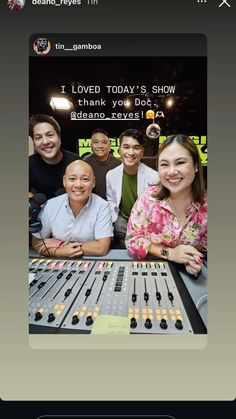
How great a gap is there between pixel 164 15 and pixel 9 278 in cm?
87

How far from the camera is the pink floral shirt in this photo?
87cm

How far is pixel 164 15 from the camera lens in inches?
31.2

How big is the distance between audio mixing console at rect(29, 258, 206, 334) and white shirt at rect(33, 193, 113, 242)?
87mm

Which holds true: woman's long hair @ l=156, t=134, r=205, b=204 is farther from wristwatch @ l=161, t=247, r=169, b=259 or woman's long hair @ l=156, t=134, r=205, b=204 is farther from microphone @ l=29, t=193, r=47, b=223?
microphone @ l=29, t=193, r=47, b=223

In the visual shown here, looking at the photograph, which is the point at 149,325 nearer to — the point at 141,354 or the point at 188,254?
the point at 141,354

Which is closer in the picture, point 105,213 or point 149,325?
point 149,325

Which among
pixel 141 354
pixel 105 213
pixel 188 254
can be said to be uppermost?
pixel 105 213

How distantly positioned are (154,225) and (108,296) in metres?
0.27

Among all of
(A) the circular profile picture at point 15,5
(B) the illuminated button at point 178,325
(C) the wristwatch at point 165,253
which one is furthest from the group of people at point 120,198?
(A) the circular profile picture at point 15,5

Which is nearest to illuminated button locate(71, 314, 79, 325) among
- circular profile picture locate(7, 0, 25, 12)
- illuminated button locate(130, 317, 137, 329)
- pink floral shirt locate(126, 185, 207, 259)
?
illuminated button locate(130, 317, 137, 329)

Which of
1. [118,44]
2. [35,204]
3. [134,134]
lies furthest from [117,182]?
[118,44]

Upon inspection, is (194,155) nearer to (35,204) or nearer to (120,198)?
(120,198)

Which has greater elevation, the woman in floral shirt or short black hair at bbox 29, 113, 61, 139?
short black hair at bbox 29, 113, 61, 139
